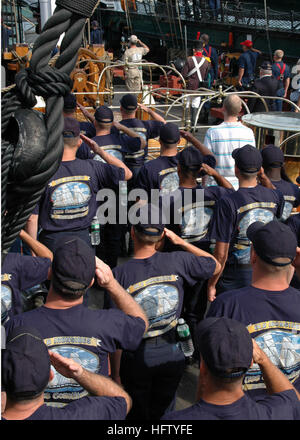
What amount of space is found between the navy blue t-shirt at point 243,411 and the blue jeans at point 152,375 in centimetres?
119

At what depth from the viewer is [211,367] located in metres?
2.06

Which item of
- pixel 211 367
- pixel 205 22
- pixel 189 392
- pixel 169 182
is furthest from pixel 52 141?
pixel 205 22

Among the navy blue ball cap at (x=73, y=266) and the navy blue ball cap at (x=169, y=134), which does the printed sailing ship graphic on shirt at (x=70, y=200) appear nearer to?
the navy blue ball cap at (x=169, y=134)

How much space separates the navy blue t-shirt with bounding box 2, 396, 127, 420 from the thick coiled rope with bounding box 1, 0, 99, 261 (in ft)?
3.77

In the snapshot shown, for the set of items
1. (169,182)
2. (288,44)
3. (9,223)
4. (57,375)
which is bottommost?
(57,375)

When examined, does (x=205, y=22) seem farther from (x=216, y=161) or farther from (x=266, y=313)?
(x=266, y=313)

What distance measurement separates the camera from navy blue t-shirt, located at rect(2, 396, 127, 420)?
6.56 ft

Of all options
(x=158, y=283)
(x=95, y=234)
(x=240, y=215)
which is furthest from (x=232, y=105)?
(x=158, y=283)

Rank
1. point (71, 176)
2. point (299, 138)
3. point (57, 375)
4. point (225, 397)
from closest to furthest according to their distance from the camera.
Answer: point (225, 397) → point (57, 375) → point (71, 176) → point (299, 138)

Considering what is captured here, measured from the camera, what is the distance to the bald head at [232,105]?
561cm

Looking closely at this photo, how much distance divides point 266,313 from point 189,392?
1.74 m

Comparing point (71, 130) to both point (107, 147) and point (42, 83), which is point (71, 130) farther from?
point (42, 83)

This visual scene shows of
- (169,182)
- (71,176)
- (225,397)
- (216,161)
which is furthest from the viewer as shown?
(216,161)

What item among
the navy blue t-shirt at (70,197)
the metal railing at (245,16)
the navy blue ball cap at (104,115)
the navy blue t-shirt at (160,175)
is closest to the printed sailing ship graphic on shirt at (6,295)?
the navy blue t-shirt at (70,197)
